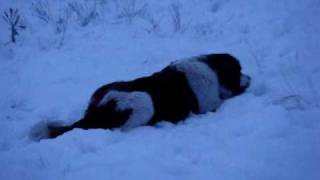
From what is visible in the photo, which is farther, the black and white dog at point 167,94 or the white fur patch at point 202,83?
the white fur patch at point 202,83

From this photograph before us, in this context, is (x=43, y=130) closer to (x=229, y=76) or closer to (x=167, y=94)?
(x=167, y=94)

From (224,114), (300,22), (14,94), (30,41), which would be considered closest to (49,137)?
(14,94)

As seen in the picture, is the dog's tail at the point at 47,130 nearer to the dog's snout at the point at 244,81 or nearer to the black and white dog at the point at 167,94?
the black and white dog at the point at 167,94

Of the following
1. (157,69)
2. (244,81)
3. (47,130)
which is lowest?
(47,130)

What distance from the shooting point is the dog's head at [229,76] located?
591 centimetres

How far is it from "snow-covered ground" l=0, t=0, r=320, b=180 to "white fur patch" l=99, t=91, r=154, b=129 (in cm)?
14

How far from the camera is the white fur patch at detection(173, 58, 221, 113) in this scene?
5633 mm

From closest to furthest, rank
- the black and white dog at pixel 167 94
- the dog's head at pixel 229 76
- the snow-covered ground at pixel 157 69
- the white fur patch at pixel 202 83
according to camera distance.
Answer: the snow-covered ground at pixel 157 69 < the black and white dog at pixel 167 94 < the white fur patch at pixel 202 83 < the dog's head at pixel 229 76

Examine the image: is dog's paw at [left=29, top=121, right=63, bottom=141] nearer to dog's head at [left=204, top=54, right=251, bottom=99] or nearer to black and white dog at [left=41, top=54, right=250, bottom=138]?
black and white dog at [left=41, top=54, right=250, bottom=138]

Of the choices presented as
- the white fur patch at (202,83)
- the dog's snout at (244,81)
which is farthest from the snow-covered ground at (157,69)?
the white fur patch at (202,83)

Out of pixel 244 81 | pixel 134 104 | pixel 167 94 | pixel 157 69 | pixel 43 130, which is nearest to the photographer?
pixel 134 104

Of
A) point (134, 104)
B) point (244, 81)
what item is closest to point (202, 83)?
point (244, 81)

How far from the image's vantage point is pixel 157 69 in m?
6.81

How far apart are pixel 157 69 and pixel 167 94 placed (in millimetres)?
1430
